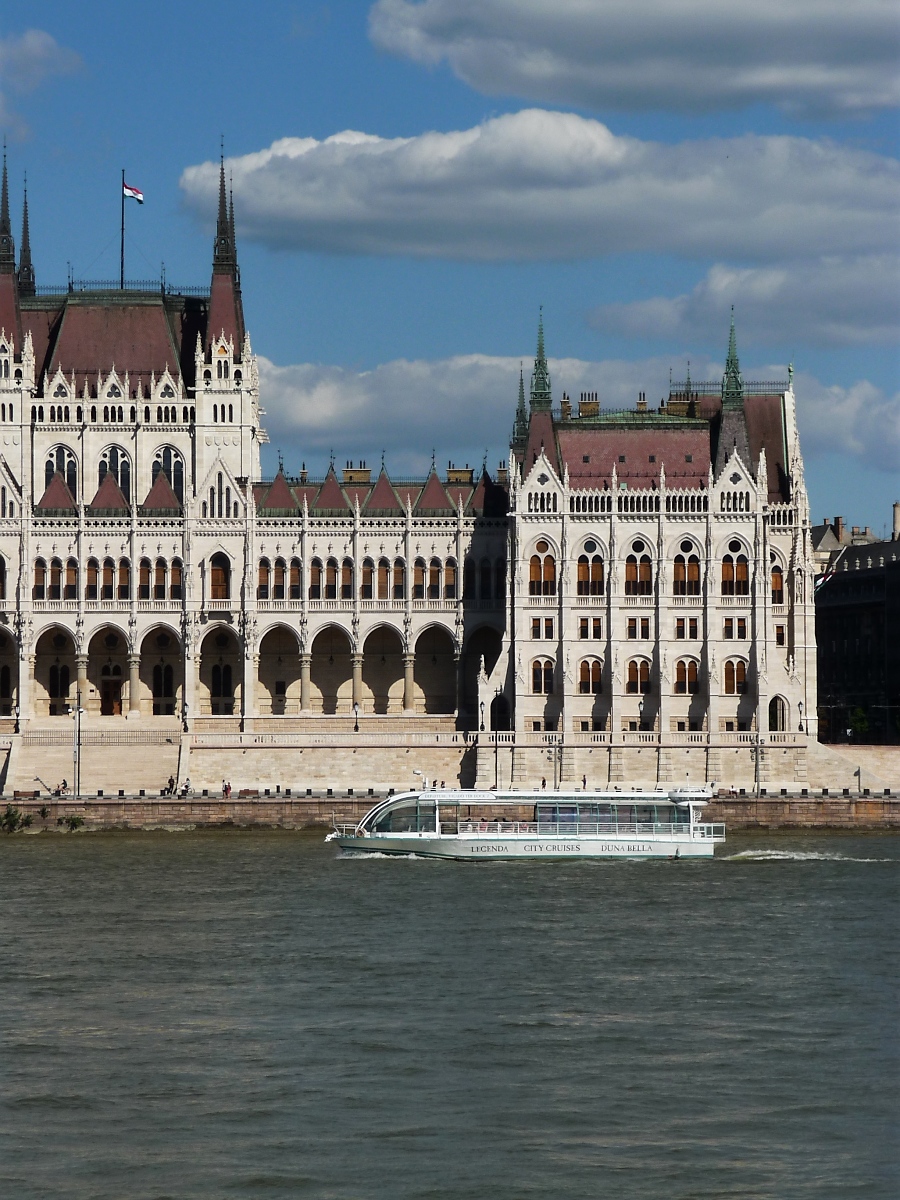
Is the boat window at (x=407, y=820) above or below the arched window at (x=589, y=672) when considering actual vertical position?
below

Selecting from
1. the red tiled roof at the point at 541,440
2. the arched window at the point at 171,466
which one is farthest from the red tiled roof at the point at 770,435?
the arched window at the point at 171,466

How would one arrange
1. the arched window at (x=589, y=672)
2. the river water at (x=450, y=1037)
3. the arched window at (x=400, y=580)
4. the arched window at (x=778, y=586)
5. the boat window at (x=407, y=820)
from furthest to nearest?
the arched window at (x=400, y=580) < the arched window at (x=778, y=586) < the arched window at (x=589, y=672) < the boat window at (x=407, y=820) < the river water at (x=450, y=1037)

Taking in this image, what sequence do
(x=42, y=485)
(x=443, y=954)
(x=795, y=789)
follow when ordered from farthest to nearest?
(x=42, y=485) < (x=795, y=789) < (x=443, y=954)

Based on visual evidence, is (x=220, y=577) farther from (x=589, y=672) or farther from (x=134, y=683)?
(x=589, y=672)

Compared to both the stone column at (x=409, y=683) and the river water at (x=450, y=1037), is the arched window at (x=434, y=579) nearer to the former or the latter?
the stone column at (x=409, y=683)

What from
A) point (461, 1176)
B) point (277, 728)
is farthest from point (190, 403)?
point (461, 1176)

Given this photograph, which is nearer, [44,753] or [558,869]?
[558,869]

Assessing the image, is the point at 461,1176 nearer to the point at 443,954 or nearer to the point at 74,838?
the point at 443,954

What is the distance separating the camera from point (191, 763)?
435ft

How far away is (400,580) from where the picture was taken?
143125mm

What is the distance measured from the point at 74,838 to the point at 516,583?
3110cm

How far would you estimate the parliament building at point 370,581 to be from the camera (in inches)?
5241

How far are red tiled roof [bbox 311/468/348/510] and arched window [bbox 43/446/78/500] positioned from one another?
16335 millimetres

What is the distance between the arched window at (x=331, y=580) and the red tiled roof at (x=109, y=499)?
40.8ft
